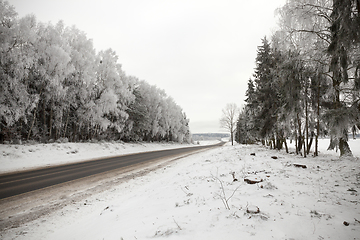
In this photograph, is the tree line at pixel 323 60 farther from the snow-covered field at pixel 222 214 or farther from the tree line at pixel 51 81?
Result: the tree line at pixel 51 81

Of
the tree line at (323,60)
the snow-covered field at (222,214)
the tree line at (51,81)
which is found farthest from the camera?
the tree line at (51,81)

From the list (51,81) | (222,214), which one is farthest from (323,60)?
(51,81)

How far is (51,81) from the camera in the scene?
17.1 meters

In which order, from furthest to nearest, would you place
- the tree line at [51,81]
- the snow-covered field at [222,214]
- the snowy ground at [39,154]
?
1. the tree line at [51,81]
2. the snowy ground at [39,154]
3. the snow-covered field at [222,214]

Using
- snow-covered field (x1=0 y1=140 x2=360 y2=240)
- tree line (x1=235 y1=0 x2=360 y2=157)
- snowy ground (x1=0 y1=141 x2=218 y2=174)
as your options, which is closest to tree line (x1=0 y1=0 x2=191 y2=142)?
snowy ground (x1=0 y1=141 x2=218 y2=174)

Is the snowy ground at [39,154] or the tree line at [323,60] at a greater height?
the tree line at [323,60]

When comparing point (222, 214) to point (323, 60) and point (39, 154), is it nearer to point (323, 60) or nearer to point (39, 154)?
point (323, 60)

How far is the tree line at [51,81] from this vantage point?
47.4 feet

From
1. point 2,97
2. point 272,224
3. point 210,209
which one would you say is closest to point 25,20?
point 2,97

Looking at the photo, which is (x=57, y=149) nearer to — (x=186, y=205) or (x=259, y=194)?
(x=186, y=205)

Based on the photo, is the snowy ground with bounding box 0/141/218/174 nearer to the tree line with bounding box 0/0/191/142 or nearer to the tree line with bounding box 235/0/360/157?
the tree line with bounding box 0/0/191/142

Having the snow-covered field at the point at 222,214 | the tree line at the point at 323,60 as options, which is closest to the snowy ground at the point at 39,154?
the snow-covered field at the point at 222,214

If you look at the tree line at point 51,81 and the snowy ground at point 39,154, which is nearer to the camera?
the snowy ground at point 39,154

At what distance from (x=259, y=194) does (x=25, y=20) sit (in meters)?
22.8
